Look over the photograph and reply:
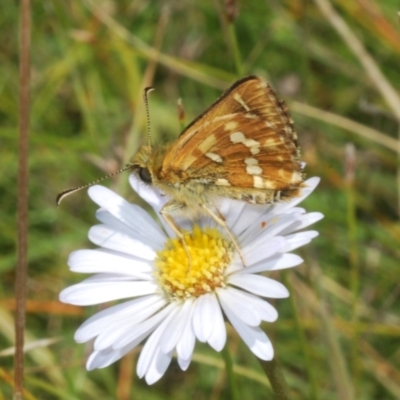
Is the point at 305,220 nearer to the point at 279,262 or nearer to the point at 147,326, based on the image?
the point at 279,262

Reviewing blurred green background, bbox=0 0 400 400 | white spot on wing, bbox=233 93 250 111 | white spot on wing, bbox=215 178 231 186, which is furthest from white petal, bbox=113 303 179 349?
white spot on wing, bbox=233 93 250 111

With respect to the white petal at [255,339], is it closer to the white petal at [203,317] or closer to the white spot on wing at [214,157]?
the white petal at [203,317]

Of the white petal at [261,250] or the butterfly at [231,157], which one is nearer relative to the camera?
the white petal at [261,250]

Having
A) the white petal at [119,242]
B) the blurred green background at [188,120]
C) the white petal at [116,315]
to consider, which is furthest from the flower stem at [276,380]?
the blurred green background at [188,120]

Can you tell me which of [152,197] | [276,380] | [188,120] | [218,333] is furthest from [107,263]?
[188,120]

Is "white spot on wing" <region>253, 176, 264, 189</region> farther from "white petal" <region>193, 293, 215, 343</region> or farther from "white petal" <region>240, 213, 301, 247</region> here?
"white petal" <region>193, 293, 215, 343</region>

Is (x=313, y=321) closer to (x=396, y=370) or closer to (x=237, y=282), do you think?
(x=396, y=370)
